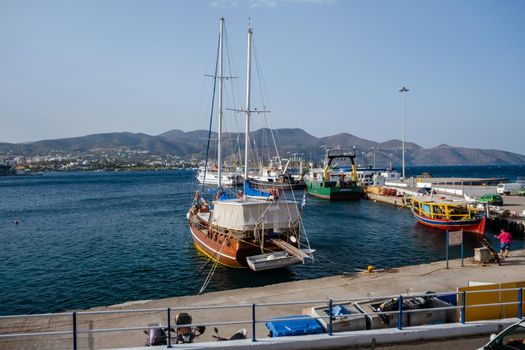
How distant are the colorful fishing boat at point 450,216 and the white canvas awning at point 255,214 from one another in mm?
18965

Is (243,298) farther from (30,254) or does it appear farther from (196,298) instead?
(30,254)

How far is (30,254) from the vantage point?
3180 centimetres

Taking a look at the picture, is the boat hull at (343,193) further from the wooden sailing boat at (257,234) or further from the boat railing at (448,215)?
the wooden sailing boat at (257,234)

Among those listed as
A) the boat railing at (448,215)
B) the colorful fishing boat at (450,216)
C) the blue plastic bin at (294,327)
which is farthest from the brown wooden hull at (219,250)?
the boat railing at (448,215)

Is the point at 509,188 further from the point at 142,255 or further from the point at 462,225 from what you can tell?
the point at 142,255

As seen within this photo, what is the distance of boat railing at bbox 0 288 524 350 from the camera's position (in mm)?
9539

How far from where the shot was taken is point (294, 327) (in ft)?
31.9

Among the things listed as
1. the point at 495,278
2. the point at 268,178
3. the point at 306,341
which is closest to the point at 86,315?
the point at 306,341

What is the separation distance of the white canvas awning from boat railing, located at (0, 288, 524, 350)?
10.1 m

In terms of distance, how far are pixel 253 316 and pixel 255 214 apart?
46.4 feet

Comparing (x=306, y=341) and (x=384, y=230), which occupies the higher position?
(x=306, y=341)

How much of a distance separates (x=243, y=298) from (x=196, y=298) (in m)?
1.94

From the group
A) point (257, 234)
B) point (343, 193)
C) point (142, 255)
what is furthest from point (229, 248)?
point (343, 193)

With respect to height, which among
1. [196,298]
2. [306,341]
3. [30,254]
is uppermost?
[306,341]
